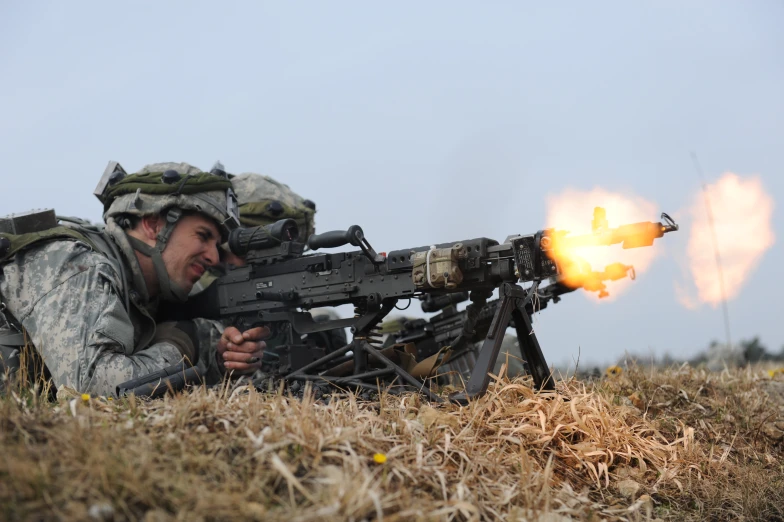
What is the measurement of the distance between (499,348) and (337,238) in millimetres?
1718

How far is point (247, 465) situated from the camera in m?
2.93

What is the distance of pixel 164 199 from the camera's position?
7090 mm

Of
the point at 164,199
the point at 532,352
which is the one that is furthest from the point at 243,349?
the point at 532,352

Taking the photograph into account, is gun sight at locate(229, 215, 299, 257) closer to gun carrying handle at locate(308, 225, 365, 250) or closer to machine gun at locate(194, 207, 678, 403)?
machine gun at locate(194, 207, 678, 403)

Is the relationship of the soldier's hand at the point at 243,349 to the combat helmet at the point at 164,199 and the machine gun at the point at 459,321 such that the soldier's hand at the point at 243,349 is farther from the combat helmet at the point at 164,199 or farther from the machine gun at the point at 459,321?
the machine gun at the point at 459,321

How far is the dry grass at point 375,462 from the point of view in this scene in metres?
2.52

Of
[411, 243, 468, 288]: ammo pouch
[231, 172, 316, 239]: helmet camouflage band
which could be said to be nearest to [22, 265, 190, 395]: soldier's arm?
[411, 243, 468, 288]: ammo pouch

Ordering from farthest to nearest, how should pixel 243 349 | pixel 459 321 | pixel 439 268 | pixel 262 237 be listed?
pixel 459 321 → pixel 262 237 → pixel 243 349 → pixel 439 268

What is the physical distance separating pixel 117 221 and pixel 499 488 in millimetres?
5179

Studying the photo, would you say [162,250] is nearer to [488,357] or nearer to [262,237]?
[262,237]

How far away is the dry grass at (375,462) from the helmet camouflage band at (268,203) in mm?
4760

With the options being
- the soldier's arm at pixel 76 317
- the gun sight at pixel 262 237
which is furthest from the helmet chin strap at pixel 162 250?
the soldier's arm at pixel 76 317

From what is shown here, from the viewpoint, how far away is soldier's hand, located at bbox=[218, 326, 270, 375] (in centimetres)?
647

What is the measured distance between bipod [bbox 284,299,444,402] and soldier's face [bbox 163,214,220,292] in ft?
6.45
